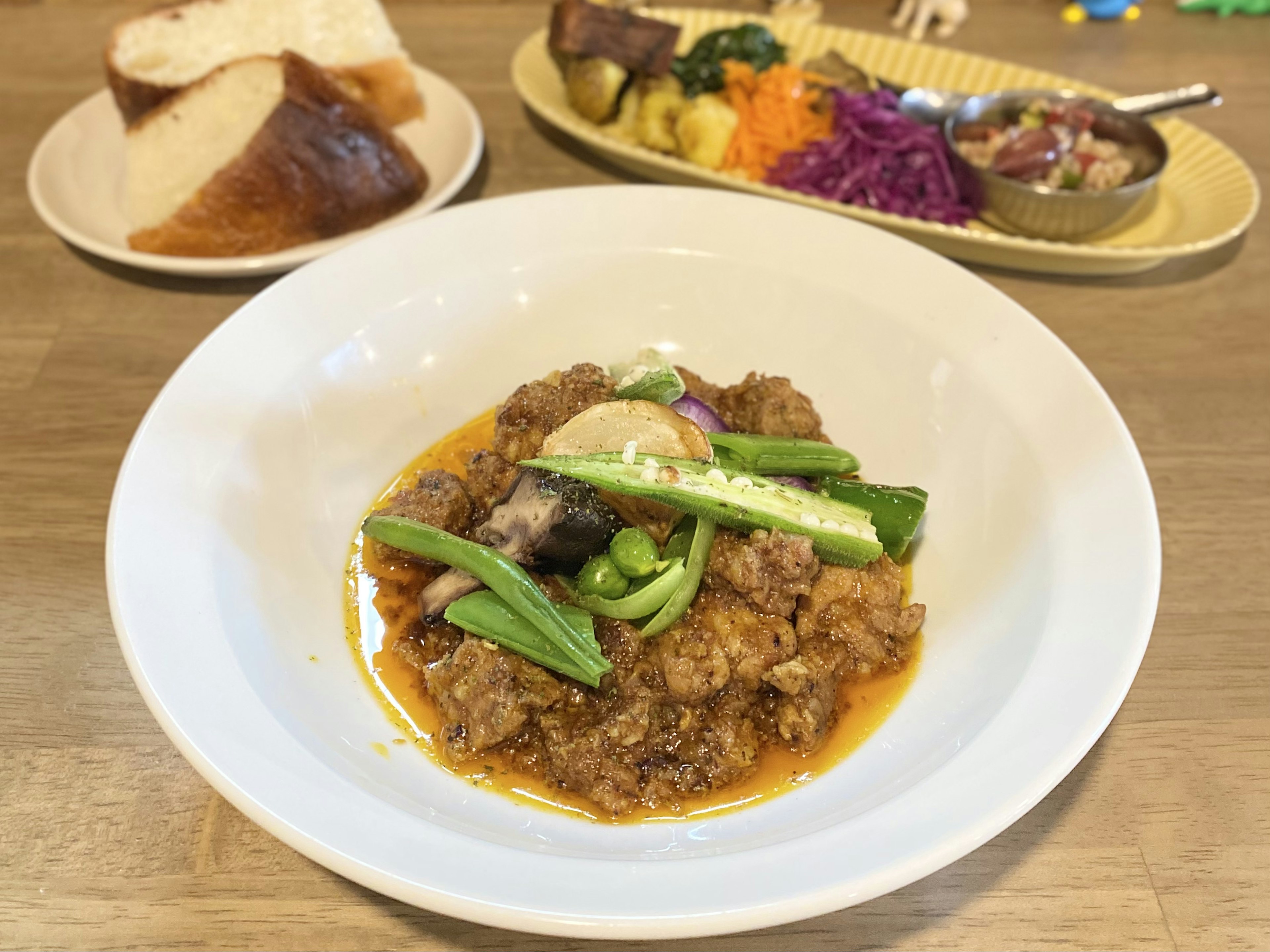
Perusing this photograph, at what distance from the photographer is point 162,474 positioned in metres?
2.10

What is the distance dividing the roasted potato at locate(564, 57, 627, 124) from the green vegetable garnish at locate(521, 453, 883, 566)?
8.23 ft

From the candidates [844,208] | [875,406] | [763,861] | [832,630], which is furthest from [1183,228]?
[763,861]

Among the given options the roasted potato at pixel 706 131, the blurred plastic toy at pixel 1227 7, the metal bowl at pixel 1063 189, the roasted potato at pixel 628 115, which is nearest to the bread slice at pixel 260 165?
the roasted potato at pixel 628 115

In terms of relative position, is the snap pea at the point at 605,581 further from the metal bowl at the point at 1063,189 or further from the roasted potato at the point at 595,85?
the roasted potato at the point at 595,85

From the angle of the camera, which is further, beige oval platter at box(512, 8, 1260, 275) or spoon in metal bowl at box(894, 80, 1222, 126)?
spoon in metal bowl at box(894, 80, 1222, 126)

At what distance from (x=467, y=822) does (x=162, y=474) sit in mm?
Answer: 1117

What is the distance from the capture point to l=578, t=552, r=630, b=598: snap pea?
2.17 metres

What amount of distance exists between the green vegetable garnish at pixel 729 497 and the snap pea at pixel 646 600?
0.16 meters

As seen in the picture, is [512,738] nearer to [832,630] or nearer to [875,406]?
[832,630]

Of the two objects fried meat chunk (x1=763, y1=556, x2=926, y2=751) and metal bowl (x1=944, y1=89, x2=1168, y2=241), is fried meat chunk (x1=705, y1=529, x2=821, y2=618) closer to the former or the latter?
fried meat chunk (x1=763, y1=556, x2=926, y2=751)

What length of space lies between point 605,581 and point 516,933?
2.60ft

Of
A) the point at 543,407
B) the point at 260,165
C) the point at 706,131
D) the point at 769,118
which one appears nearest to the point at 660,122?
A: the point at 706,131

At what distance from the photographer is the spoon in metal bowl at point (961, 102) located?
13.0ft

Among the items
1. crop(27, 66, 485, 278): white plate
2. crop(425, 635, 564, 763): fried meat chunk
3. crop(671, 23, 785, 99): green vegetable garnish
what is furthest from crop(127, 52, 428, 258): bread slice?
crop(425, 635, 564, 763): fried meat chunk
